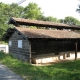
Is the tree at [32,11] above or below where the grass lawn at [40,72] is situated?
above

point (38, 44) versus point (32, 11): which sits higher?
point (32, 11)

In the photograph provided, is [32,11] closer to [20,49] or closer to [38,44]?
[20,49]

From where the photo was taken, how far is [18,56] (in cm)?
2139

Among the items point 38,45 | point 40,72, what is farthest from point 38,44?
point 40,72

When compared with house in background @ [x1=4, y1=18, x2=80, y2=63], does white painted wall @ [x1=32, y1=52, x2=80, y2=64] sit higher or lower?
lower

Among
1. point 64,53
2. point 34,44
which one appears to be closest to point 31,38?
point 34,44

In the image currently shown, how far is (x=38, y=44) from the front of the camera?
67.6 ft

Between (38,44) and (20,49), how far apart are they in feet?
7.61

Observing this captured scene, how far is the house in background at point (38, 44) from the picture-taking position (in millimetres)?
19216

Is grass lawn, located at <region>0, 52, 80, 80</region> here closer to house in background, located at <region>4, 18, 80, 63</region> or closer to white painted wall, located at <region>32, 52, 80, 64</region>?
house in background, located at <region>4, 18, 80, 63</region>

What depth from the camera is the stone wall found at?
62.9 feet

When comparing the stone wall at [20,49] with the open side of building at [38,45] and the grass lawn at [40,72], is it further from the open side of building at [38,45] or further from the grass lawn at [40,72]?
the grass lawn at [40,72]

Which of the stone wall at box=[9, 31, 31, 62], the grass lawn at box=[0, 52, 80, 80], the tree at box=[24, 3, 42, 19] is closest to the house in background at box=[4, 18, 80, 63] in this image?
the stone wall at box=[9, 31, 31, 62]

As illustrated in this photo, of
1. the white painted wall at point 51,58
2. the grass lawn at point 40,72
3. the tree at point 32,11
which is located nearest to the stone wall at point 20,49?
the white painted wall at point 51,58
